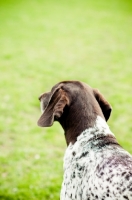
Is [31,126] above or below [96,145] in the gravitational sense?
above

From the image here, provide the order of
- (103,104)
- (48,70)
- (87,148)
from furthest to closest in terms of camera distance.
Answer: (48,70) < (103,104) < (87,148)

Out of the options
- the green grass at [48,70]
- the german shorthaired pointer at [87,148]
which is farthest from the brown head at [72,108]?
the green grass at [48,70]

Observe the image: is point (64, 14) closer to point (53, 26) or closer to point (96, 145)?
point (53, 26)

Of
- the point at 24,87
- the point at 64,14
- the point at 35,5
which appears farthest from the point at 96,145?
the point at 35,5

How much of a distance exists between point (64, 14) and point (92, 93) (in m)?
12.6

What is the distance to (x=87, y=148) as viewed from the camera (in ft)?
11.2

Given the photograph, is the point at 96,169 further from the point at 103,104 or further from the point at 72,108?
the point at 103,104

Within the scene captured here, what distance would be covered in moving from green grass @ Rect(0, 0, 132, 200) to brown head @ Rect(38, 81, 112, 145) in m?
1.83

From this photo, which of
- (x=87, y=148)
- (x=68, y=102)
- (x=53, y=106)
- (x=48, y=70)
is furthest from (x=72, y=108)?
(x=48, y=70)

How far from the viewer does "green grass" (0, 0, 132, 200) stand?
571 cm

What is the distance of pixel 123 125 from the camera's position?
23.4 ft

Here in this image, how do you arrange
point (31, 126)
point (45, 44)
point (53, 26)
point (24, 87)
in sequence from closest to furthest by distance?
point (31, 126)
point (24, 87)
point (45, 44)
point (53, 26)

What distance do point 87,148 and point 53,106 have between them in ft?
1.72

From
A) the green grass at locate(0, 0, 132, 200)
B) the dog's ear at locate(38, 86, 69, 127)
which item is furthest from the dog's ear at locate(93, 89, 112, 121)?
the green grass at locate(0, 0, 132, 200)
